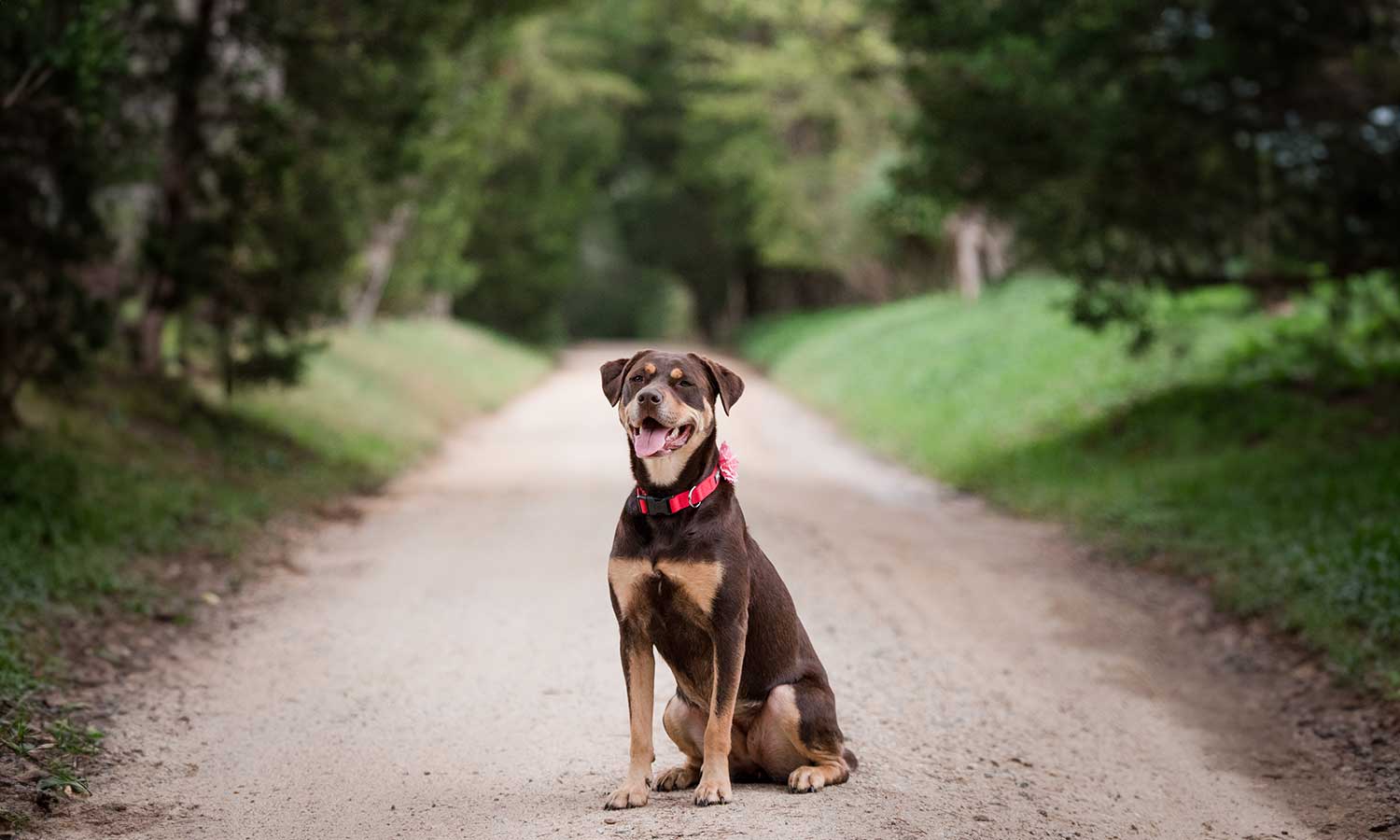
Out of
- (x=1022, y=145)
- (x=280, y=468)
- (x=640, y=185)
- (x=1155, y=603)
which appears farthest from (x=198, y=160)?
(x=640, y=185)

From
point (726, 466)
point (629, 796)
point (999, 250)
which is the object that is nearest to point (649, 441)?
point (726, 466)

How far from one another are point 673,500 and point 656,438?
0.26m

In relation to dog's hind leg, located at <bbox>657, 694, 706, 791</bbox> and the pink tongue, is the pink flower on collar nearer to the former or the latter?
the pink tongue

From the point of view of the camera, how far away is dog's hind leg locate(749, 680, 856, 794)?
5055 millimetres

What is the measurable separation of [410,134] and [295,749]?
1087 centimetres

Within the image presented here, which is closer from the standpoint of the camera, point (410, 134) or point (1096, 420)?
point (410, 134)

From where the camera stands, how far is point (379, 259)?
2850 centimetres

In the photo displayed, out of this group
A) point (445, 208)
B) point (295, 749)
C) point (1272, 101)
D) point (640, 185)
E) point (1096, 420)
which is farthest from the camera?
point (640, 185)

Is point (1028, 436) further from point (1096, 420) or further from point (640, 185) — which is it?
point (640, 185)

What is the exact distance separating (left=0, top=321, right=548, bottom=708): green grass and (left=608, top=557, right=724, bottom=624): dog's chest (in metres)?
3.07

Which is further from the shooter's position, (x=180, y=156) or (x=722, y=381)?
(x=180, y=156)

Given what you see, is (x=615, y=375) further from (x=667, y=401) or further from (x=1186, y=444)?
(x=1186, y=444)

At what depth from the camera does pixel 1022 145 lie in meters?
15.5

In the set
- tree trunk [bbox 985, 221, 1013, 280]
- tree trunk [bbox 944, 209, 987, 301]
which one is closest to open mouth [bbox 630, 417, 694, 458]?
tree trunk [bbox 944, 209, 987, 301]
